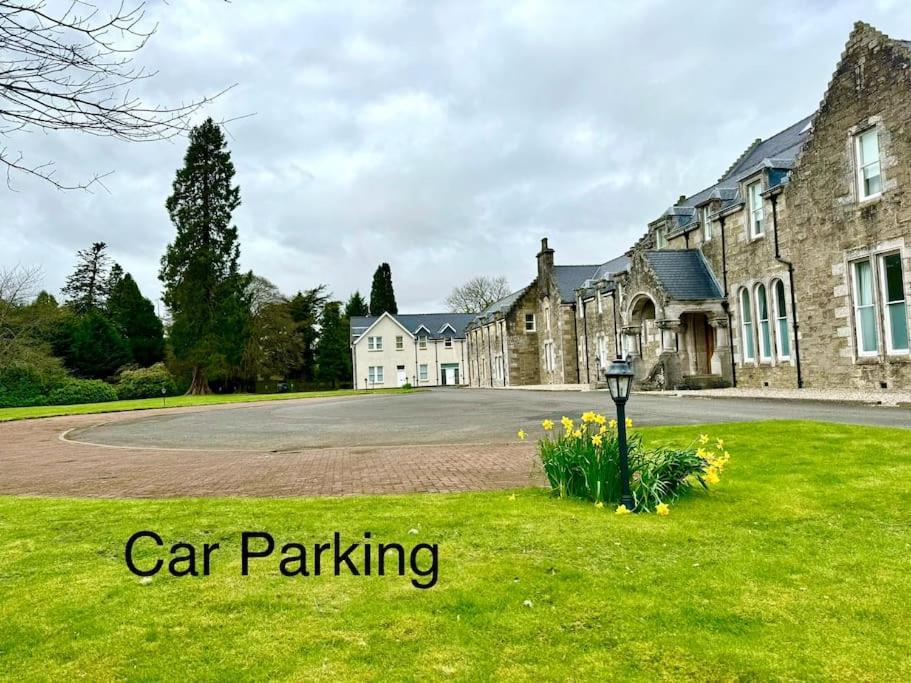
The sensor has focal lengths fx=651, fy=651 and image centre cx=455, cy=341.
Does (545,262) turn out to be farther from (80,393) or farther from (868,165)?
(80,393)

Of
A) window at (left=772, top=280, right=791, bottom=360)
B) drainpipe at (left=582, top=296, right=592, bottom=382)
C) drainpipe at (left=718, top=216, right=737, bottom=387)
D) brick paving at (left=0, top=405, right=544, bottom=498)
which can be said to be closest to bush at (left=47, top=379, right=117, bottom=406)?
drainpipe at (left=582, top=296, right=592, bottom=382)

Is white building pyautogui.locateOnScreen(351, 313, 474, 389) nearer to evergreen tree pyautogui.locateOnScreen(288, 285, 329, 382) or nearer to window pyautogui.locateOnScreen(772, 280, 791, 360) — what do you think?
evergreen tree pyautogui.locateOnScreen(288, 285, 329, 382)

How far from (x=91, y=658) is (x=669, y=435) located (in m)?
10.2

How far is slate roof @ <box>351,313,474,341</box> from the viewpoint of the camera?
85688 mm

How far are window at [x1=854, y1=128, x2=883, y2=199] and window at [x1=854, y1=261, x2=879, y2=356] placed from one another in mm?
2298

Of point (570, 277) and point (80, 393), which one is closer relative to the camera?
point (80, 393)

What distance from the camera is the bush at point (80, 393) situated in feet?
170

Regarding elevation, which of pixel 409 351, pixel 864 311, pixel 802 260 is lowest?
pixel 864 311

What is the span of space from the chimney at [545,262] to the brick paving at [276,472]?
44.9 meters

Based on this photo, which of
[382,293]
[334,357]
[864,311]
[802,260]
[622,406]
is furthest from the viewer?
[382,293]

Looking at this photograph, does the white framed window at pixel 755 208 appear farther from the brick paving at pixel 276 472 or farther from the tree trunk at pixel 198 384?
the tree trunk at pixel 198 384

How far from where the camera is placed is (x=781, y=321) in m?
25.6

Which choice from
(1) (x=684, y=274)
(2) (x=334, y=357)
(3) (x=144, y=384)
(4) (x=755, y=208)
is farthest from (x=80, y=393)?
(4) (x=755, y=208)

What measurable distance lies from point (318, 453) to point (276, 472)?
8.25ft
